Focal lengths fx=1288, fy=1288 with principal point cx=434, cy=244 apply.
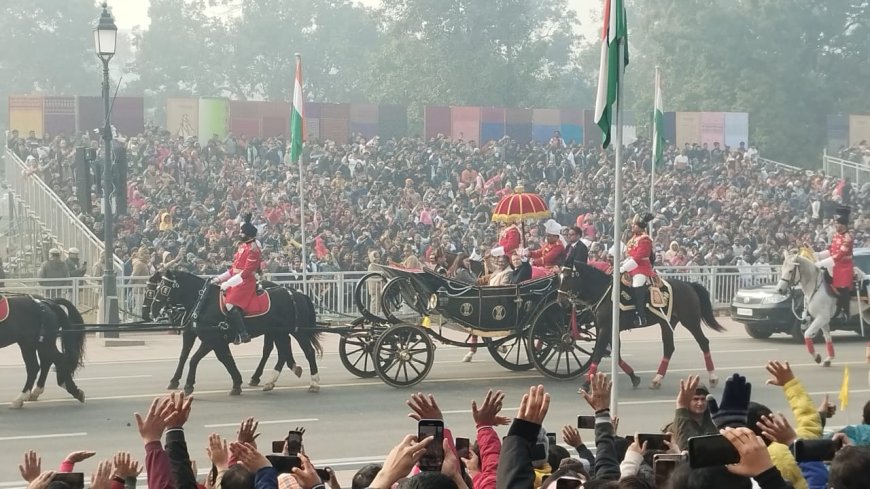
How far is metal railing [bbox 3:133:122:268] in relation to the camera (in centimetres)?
2603

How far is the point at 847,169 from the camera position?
45.3 m

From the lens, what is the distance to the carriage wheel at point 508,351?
58.2 feet

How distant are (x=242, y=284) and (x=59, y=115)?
68.1ft

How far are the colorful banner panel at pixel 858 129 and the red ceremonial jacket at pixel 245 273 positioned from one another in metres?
35.6

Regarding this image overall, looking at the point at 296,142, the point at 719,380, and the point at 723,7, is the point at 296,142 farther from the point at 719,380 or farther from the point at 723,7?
the point at 723,7

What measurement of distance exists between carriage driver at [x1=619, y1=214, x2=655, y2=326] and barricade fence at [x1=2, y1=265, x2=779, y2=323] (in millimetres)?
4462

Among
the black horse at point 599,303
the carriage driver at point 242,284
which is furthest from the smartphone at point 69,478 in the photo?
the black horse at point 599,303

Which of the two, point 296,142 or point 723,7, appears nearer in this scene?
point 296,142

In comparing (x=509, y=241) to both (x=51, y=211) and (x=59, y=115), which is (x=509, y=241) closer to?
(x=51, y=211)

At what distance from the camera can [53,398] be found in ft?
53.8

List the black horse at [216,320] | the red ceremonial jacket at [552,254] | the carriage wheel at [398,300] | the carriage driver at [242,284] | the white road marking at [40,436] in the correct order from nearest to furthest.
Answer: the white road marking at [40,436], the black horse at [216,320], the carriage driver at [242,284], the carriage wheel at [398,300], the red ceremonial jacket at [552,254]

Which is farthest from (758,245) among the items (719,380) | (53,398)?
(53,398)

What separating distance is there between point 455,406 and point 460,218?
18.6m

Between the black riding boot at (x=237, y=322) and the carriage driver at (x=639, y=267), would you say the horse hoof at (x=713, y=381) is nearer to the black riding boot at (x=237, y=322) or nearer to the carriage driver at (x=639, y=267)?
the carriage driver at (x=639, y=267)
